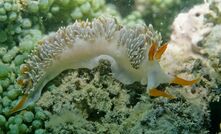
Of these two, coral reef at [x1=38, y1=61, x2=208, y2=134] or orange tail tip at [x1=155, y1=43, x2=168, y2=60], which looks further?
orange tail tip at [x1=155, y1=43, x2=168, y2=60]

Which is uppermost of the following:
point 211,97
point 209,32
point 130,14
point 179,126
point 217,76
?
point 130,14

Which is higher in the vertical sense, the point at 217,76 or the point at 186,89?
the point at 217,76

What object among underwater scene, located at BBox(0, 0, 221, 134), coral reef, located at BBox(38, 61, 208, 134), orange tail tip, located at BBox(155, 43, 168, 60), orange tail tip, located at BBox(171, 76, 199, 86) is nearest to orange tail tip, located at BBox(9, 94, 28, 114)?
underwater scene, located at BBox(0, 0, 221, 134)

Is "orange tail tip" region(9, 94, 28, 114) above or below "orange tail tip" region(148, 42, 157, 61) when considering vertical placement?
below

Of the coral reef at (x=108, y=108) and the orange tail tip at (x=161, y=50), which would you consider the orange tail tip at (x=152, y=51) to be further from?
the coral reef at (x=108, y=108)

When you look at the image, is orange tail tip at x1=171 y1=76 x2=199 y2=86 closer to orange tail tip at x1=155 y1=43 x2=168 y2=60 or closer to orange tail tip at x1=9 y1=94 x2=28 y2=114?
orange tail tip at x1=155 y1=43 x2=168 y2=60

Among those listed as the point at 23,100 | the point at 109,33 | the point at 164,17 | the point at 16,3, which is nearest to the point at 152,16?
the point at 164,17

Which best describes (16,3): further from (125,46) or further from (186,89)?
(186,89)

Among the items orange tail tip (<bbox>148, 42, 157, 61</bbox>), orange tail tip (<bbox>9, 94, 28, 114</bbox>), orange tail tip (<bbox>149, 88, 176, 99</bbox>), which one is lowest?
orange tail tip (<bbox>9, 94, 28, 114</bbox>)
